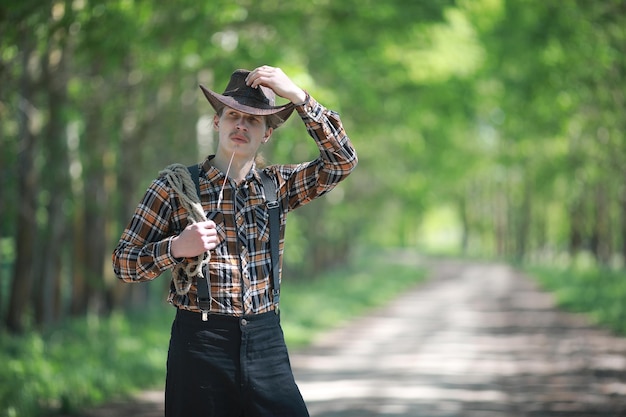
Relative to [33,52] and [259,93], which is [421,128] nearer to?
[33,52]

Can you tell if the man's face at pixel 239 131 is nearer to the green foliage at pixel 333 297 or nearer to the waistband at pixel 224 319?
the waistband at pixel 224 319

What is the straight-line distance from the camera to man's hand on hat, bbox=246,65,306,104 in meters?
4.21

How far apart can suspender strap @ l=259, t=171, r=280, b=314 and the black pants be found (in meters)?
0.11

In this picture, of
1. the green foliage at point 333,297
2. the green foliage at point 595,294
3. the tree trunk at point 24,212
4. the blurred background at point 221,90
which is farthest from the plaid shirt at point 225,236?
the green foliage at point 595,294

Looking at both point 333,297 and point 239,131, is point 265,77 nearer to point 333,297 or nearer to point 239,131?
point 239,131

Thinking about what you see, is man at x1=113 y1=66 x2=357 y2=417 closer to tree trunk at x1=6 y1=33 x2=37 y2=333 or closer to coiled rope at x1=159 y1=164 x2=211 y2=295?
coiled rope at x1=159 y1=164 x2=211 y2=295

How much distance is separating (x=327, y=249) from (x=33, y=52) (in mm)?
26495

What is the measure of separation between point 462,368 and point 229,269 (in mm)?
10725

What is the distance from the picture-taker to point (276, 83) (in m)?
4.21

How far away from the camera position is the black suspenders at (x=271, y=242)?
164 inches

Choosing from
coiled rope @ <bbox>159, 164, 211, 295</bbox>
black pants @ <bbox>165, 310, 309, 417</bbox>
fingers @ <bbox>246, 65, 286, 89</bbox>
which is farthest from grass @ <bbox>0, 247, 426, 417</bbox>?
fingers @ <bbox>246, 65, 286, 89</bbox>

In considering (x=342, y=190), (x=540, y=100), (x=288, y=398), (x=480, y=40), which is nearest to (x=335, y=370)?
(x=288, y=398)

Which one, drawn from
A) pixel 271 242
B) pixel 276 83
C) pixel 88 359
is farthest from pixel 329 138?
pixel 88 359

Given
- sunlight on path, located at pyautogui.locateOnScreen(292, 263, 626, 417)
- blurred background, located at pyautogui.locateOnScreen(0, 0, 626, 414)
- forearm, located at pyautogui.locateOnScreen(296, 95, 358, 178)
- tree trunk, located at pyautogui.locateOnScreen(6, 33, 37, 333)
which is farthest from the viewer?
tree trunk, located at pyautogui.locateOnScreen(6, 33, 37, 333)
